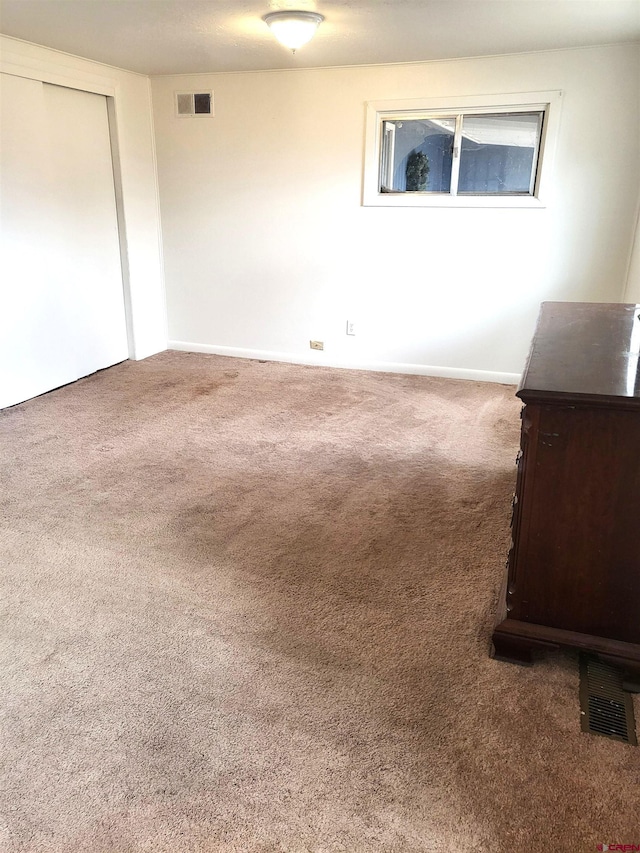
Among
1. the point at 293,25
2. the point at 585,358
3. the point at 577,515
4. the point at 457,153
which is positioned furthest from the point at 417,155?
the point at 577,515

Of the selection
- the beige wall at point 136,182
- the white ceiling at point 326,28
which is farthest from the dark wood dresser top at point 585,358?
the beige wall at point 136,182

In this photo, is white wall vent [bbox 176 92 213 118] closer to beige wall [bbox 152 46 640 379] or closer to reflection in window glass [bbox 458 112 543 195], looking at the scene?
beige wall [bbox 152 46 640 379]

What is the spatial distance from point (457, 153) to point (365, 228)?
82 cm

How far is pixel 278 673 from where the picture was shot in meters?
1.85

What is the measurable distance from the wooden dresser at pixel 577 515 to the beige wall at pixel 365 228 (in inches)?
101

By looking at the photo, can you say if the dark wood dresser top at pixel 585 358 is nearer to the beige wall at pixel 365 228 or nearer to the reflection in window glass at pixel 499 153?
the beige wall at pixel 365 228

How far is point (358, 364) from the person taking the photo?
4988 mm

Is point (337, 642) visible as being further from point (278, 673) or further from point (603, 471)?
point (603, 471)

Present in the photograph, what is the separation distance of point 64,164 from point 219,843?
4.29 metres

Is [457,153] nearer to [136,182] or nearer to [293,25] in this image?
[293,25]

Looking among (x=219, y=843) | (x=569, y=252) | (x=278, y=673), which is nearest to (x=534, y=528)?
(x=278, y=673)

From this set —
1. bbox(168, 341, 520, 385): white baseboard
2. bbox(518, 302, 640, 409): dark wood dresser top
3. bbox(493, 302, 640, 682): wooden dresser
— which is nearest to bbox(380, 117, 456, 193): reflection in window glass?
bbox(168, 341, 520, 385): white baseboard

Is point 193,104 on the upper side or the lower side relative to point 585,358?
upper

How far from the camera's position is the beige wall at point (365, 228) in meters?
3.97
